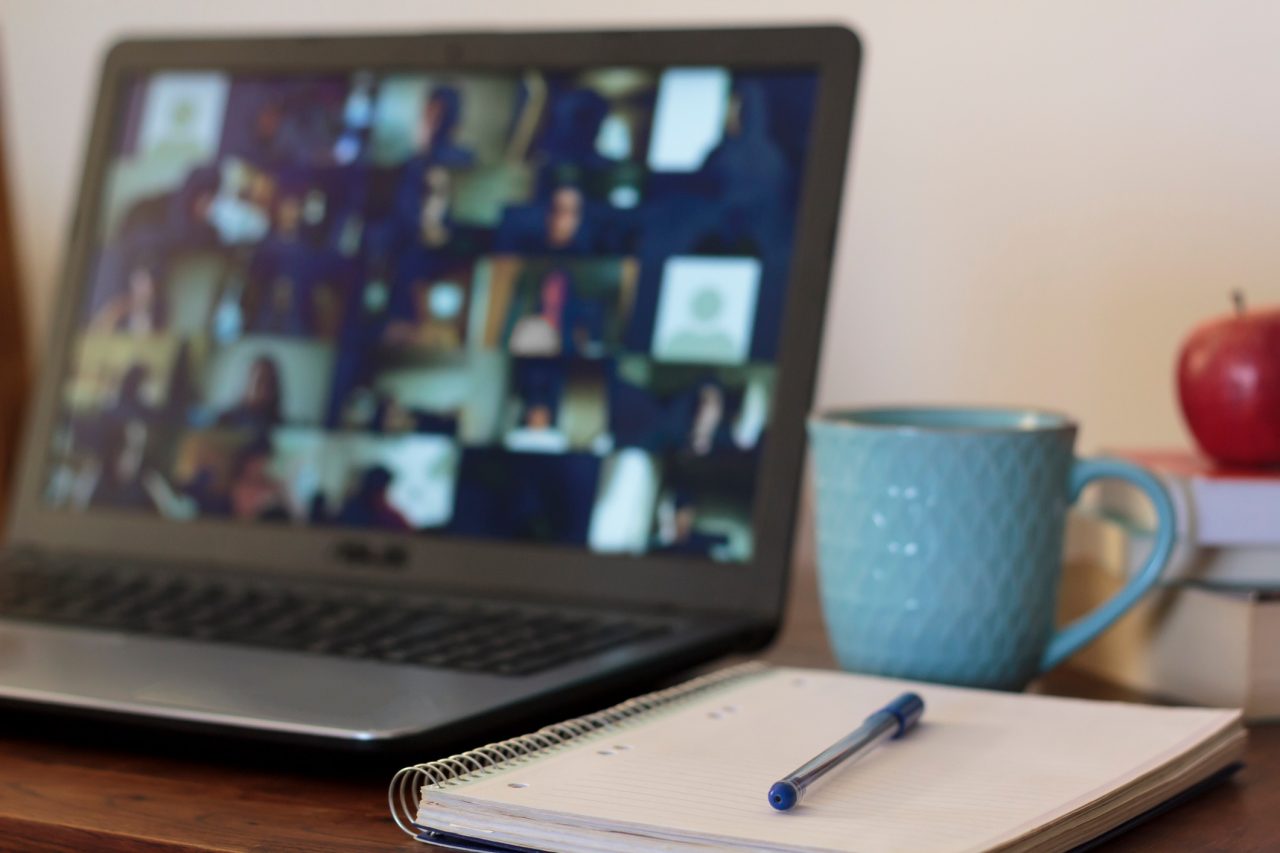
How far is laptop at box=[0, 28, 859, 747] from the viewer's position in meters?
0.67

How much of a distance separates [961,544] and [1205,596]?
0.35 ft

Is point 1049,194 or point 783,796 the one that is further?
point 1049,194

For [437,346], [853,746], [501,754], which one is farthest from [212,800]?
[437,346]

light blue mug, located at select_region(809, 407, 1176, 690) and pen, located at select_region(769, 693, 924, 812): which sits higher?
light blue mug, located at select_region(809, 407, 1176, 690)

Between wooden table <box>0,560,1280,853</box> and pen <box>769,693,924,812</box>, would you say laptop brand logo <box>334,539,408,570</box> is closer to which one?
wooden table <box>0,560,1280,853</box>

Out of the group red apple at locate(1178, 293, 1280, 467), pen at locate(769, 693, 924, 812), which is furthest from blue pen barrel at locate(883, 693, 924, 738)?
red apple at locate(1178, 293, 1280, 467)

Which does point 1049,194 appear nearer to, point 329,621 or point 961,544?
point 961,544

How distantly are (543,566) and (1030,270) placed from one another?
15.0 inches

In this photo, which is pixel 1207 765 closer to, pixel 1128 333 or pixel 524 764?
pixel 524 764

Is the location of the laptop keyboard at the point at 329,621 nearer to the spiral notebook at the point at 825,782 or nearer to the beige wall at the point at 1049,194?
the spiral notebook at the point at 825,782

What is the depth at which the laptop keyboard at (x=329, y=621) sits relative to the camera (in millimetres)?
544

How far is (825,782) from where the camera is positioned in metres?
0.40

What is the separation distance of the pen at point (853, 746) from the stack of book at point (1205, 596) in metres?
0.16

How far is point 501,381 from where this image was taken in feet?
2.42
